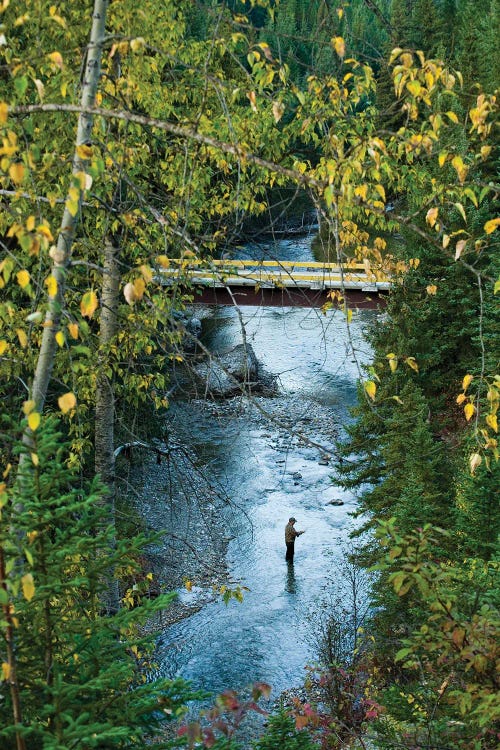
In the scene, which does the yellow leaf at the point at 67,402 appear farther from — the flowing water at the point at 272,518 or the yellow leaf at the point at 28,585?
the flowing water at the point at 272,518

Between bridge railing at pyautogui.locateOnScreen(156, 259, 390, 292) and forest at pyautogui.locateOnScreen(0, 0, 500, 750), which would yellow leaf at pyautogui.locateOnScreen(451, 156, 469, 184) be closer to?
forest at pyautogui.locateOnScreen(0, 0, 500, 750)

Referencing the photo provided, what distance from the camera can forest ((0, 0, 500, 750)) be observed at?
3740mm

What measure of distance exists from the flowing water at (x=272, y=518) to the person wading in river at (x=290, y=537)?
0.24 metres

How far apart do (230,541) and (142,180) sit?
11705mm

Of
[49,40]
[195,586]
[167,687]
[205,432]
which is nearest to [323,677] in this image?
[195,586]

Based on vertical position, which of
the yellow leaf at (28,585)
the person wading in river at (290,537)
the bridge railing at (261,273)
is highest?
the bridge railing at (261,273)

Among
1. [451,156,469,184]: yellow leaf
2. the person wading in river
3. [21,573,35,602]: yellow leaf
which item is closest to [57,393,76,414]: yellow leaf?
[21,573,35,602]: yellow leaf

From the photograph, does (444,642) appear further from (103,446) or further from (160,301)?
(103,446)

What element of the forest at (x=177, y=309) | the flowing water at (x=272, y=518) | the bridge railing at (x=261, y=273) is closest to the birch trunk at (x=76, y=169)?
the forest at (x=177, y=309)

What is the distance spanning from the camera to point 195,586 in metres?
16.4

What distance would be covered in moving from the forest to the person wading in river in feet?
5.95

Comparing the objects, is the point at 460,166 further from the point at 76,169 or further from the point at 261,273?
the point at 261,273

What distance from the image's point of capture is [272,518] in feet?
60.6

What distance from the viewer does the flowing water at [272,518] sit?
13836mm
